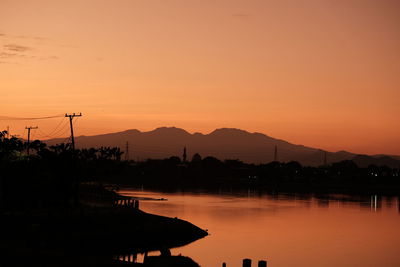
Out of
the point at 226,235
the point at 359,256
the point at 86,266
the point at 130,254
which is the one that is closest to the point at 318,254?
the point at 359,256

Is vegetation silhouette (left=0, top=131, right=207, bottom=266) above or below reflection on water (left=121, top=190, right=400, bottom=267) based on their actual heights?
above

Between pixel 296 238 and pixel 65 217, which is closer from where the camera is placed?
pixel 65 217

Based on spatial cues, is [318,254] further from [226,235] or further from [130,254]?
[130,254]

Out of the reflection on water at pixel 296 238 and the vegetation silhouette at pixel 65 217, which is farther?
the reflection on water at pixel 296 238

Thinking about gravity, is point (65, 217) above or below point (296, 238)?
above

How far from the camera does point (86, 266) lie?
2564 centimetres

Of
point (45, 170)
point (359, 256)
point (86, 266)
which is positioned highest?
point (45, 170)

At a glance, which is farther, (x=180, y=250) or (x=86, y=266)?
(x=180, y=250)

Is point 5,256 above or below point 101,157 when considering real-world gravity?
below

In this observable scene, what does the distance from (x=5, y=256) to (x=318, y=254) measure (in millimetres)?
38166

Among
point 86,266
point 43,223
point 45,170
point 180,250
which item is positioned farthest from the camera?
point 45,170

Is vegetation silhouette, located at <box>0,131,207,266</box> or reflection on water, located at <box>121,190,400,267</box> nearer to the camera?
vegetation silhouette, located at <box>0,131,207,266</box>

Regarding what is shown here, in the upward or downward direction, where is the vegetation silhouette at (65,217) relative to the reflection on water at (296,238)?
upward

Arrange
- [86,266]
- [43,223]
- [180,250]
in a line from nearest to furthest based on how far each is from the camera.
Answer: [86,266] < [43,223] < [180,250]
